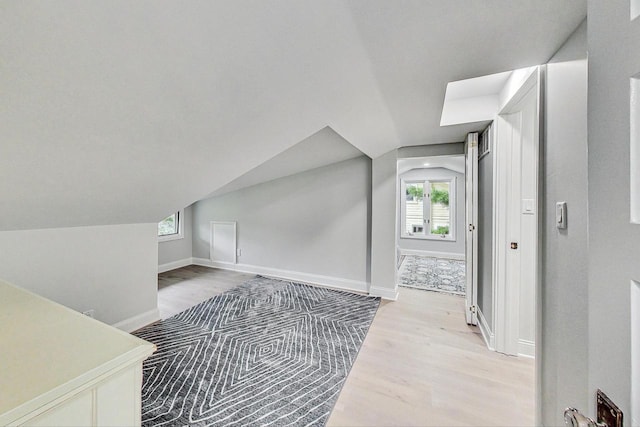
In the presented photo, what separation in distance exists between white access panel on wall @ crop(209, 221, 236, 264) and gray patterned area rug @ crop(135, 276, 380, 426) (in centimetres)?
149

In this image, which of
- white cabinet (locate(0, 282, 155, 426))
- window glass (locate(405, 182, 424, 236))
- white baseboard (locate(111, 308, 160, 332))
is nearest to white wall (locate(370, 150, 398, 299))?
white baseboard (locate(111, 308, 160, 332))

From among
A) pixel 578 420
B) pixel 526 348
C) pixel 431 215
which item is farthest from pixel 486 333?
pixel 431 215

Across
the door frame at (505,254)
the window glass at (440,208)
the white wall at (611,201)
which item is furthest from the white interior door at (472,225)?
the window glass at (440,208)

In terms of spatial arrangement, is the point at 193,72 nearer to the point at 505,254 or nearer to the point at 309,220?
the point at 505,254

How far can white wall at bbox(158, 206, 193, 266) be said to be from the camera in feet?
14.6

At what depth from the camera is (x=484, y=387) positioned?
5.79 feet

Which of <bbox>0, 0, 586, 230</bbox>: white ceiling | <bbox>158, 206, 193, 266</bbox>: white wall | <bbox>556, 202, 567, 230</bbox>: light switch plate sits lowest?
<bbox>158, 206, 193, 266</bbox>: white wall

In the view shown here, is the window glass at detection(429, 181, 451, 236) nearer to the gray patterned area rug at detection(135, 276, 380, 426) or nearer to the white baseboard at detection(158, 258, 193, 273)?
the gray patterned area rug at detection(135, 276, 380, 426)

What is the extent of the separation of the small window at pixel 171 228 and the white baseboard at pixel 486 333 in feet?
15.9

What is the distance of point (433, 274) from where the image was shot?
4688 millimetres

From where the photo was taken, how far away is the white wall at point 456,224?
6176mm

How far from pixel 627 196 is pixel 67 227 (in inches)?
114

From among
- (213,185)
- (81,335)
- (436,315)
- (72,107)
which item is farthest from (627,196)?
(436,315)

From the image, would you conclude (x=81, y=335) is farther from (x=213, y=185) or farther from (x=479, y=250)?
(x=479, y=250)
